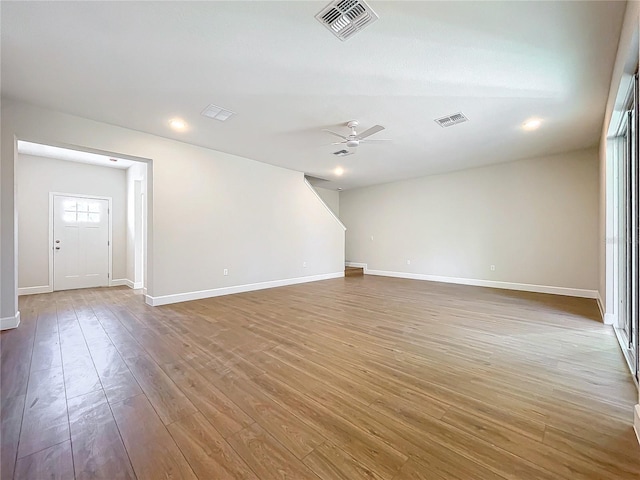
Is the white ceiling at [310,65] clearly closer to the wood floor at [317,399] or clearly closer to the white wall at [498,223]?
the white wall at [498,223]

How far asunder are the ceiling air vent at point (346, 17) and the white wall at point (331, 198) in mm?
6993

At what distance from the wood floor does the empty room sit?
0.02m

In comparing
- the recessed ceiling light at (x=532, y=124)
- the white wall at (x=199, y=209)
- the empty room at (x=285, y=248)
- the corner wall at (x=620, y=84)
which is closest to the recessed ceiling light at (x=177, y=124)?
the empty room at (x=285, y=248)

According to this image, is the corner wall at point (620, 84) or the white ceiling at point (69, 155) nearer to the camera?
the corner wall at point (620, 84)

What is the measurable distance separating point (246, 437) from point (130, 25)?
3129 mm

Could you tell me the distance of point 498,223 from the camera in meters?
6.27

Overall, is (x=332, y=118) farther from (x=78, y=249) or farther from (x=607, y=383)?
(x=78, y=249)

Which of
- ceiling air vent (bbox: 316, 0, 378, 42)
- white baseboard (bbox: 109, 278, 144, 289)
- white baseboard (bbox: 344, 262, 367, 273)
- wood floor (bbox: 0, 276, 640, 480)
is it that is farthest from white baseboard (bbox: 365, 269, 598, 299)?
white baseboard (bbox: 109, 278, 144, 289)

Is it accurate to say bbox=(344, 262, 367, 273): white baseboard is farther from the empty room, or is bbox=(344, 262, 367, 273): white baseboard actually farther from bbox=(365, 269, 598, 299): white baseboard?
the empty room

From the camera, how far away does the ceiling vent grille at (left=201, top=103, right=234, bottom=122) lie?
11.5 ft

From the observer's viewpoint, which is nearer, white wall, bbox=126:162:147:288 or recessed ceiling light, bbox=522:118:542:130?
recessed ceiling light, bbox=522:118:542:130

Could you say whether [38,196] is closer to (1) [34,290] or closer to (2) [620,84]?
(1) [34,290]

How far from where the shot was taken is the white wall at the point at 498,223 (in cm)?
531

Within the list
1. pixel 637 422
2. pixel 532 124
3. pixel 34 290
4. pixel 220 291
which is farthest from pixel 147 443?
pixel 34 290
